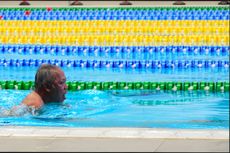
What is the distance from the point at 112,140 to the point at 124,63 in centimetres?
687

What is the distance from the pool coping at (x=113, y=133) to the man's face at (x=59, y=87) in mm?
1882

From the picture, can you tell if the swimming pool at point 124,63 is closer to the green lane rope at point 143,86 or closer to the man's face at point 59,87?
the green lane rope at point 143,86

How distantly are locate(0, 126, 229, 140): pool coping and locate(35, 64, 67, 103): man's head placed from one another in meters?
1.87

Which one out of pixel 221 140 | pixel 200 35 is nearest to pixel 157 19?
pixel 200 35

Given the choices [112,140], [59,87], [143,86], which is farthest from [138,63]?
[112,140]

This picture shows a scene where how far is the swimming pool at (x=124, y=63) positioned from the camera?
815 cm

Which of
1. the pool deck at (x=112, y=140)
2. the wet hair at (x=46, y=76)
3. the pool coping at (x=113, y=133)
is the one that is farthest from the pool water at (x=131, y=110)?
the pool deck at (x=112, y=140)

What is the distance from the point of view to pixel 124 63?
40.5ft

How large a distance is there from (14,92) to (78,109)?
1.51 meters

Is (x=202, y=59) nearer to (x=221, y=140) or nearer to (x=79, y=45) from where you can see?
(x=79, y=45)

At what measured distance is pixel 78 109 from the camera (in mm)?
8688

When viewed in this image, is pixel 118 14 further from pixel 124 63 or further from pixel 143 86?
pixel 143 86

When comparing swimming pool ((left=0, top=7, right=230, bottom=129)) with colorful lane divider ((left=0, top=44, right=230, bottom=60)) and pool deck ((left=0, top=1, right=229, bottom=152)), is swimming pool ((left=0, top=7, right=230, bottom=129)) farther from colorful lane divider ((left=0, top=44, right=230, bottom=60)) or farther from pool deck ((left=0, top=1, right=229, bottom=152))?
pool deck ((left=0, top=1, right=229, bottom=152))

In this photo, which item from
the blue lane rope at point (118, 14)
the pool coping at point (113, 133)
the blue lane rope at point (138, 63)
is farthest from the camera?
the blue lane rope at point (118, 14)
